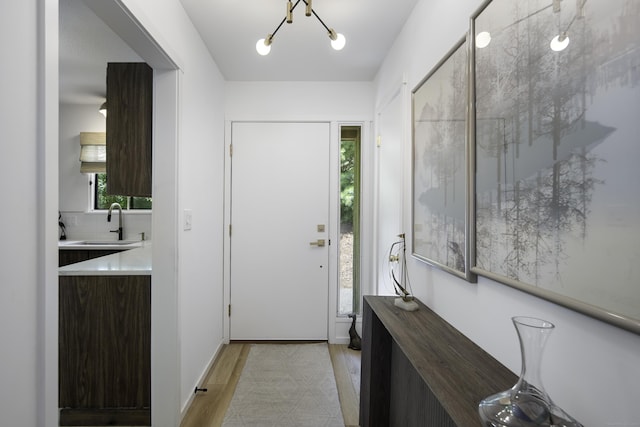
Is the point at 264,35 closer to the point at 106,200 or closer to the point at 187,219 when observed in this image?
the point at 187,219

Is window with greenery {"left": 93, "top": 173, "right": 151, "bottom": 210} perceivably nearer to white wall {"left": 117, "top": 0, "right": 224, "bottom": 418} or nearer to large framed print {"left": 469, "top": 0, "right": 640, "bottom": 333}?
white wall {"left": 117, "top": 0, "right": 224, "bottom": 418}

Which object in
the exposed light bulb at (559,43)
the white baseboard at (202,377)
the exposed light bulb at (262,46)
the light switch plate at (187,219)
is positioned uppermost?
the exposed light bulb at (262,46)

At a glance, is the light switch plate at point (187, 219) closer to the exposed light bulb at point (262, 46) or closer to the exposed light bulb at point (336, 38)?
the exposed light bulb at point (262, 46)

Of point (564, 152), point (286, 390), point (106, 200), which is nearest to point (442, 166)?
point (564, 152)

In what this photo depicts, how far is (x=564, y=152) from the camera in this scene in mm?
705

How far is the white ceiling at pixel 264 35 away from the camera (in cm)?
182

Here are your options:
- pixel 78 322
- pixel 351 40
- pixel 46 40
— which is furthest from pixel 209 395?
pixel 351 40

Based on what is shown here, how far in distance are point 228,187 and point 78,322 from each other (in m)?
1.47

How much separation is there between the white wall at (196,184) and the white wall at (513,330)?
1317 mm

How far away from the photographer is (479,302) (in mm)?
1091

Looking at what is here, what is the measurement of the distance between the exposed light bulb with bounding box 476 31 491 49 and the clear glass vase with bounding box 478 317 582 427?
34.2 inches

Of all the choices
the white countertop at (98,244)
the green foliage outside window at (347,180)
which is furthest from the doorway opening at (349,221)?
the white countertop at (98,244)

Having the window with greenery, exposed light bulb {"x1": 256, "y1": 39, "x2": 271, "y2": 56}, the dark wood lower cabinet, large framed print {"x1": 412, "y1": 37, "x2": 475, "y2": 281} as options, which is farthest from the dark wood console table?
the window with greenery

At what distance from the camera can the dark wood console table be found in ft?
2.74
